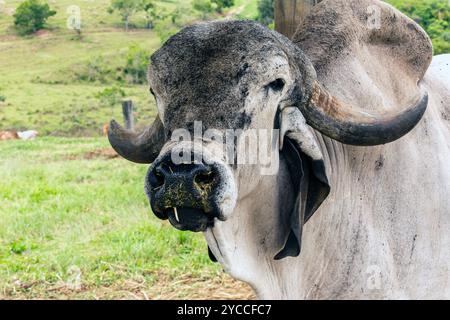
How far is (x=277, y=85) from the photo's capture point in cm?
279

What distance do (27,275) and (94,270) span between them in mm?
624

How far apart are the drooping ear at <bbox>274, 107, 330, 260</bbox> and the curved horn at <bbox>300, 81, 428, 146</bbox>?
7 cm

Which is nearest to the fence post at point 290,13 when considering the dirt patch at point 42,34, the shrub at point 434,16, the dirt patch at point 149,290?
the dirt patch at point 149,290

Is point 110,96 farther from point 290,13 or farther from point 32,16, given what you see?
point 290,13

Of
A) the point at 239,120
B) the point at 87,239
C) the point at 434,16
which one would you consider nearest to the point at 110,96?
the point at 434,16

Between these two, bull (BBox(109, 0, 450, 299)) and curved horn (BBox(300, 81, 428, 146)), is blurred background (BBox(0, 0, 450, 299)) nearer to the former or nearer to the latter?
bull (BBox(109, 0, 450, 299))

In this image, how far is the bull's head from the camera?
2.46 m

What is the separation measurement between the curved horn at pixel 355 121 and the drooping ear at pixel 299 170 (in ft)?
0.22

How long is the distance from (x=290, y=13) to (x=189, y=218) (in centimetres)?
221

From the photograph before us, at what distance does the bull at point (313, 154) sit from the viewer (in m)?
2.61

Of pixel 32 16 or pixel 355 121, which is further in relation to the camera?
pixel 32 16

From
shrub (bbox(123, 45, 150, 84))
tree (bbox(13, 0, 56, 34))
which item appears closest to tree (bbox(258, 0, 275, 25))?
shrub (bbox(123, 45, 150, 84))
